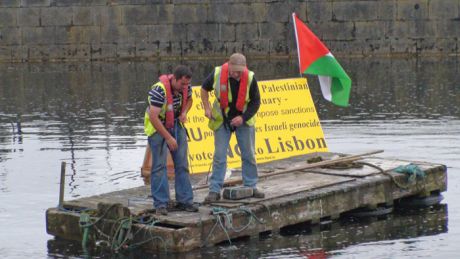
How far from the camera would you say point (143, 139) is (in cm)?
2225

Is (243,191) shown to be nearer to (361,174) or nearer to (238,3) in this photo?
(361,174)

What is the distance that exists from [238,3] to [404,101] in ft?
44.8

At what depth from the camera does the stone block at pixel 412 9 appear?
40.4 metres

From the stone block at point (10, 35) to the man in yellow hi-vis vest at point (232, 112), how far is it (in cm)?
2922

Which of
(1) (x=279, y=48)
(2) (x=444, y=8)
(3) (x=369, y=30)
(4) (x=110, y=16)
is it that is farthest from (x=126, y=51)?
(2) (x=444, y=8)

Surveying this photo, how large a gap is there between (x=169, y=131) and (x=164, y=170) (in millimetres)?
449

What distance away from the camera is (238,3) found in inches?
1624

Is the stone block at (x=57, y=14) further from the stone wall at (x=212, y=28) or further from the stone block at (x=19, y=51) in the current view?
the stone block at (x=19, y=51)

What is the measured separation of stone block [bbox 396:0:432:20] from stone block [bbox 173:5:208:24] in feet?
20.8

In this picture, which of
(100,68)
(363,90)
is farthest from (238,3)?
(363,90)

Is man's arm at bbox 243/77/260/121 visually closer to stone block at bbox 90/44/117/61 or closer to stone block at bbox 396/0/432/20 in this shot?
stone block at bbox 396/0/432/20

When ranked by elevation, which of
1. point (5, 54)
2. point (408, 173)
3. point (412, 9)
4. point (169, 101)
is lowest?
point (408, 173)

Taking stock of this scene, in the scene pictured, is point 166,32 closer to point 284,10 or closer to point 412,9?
point 284,10

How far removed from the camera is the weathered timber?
12906mm
